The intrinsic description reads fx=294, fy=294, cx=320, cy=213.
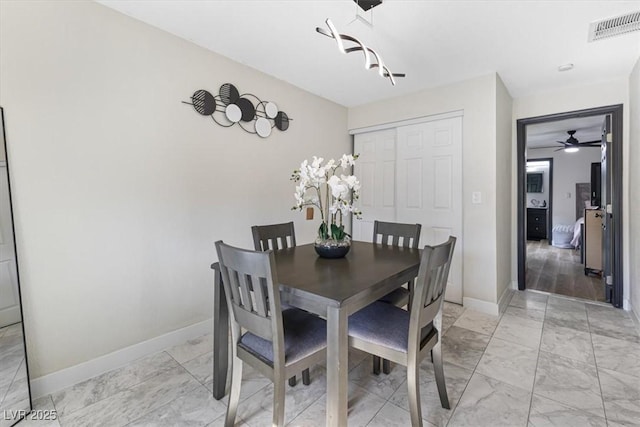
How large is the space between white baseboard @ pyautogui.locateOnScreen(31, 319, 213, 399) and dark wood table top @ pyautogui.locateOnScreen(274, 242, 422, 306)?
108cm

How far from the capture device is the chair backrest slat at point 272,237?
2127 millimetres

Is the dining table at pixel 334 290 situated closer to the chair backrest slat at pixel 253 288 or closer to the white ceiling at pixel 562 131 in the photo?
the chair backrest slat at pixel 253 288

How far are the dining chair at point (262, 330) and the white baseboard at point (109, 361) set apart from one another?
3.47 feet

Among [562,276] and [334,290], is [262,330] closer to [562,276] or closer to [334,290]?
[334,290]

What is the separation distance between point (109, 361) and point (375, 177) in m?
3.16

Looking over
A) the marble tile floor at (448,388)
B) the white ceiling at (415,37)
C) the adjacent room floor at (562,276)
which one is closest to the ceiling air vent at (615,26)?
the white ceiling at (415,37)

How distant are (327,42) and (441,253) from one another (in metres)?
1.84

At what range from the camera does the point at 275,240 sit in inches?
89.8

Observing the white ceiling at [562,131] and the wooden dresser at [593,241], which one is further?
the white ceiling at [562,131]

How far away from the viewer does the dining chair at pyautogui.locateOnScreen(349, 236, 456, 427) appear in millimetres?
1351

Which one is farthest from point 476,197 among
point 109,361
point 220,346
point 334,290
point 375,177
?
point 109,361

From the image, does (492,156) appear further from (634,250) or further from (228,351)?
(228,351)

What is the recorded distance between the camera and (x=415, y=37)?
2.21m

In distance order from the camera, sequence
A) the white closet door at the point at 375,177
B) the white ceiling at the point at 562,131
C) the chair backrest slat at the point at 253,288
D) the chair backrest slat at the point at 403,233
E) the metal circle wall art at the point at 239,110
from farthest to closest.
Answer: the white ceiling at the point at 562,131 < the white closet door at the point at 375,177 < the metal circle wall art at the point at 239,110 < the chair backrest slat at the point at 403,233 < the chair backrest slat at the point at 253,288
